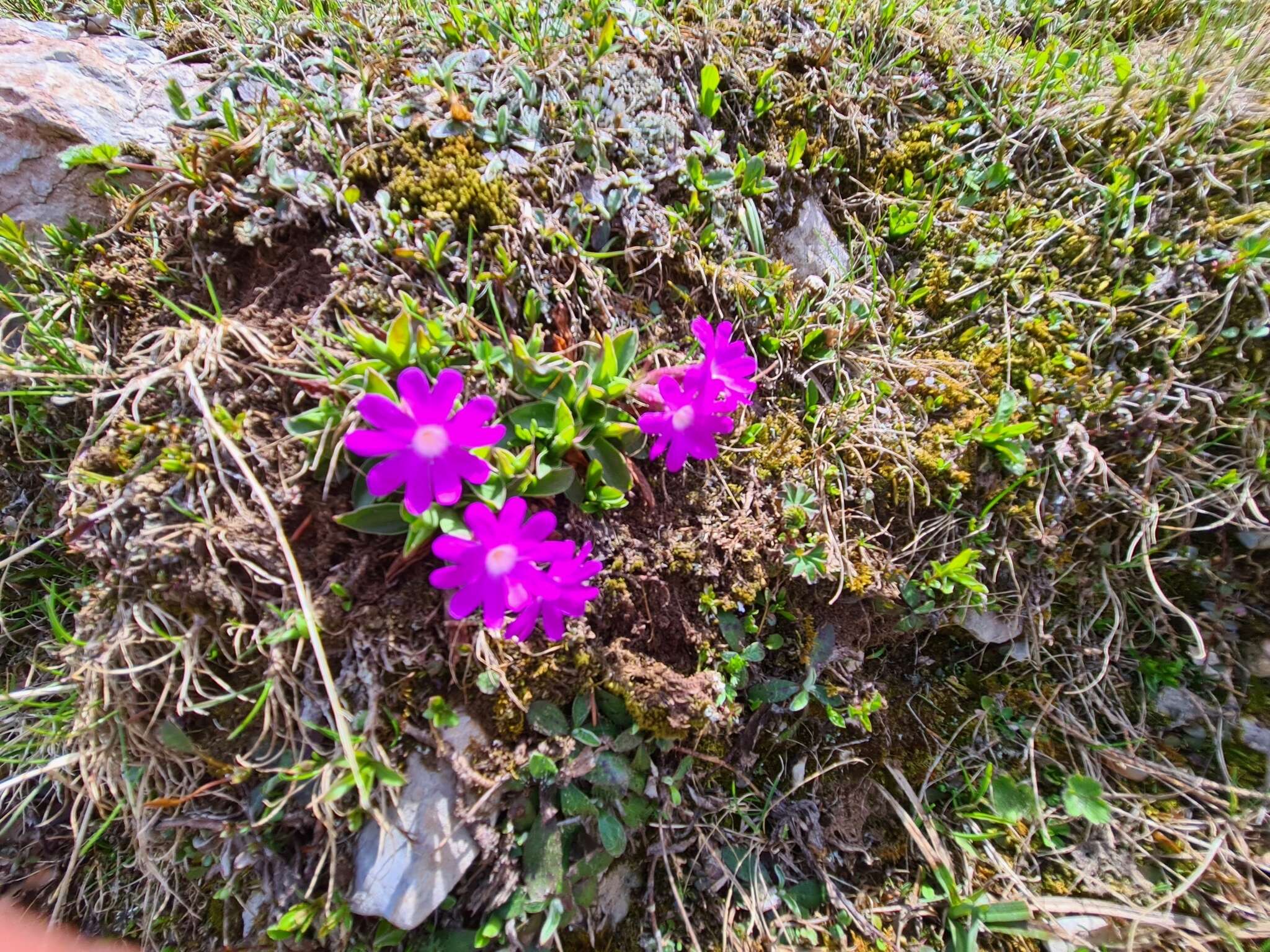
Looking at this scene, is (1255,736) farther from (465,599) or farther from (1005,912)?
(465,599)

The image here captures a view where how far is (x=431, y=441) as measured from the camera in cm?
162

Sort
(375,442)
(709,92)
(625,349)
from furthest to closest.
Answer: (709,92) → (625,349) → (375,442)

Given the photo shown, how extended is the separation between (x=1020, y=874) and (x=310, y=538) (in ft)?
7.67

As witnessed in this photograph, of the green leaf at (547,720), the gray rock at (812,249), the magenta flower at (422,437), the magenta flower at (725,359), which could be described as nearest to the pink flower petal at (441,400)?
the magenta flower at (422,437)

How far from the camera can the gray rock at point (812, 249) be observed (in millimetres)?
2426

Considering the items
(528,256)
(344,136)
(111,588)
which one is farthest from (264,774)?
(344,136)

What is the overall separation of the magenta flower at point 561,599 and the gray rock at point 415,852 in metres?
0.42

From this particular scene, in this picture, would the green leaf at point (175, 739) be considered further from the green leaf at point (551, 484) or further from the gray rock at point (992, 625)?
the gray rock at point (992, 625)

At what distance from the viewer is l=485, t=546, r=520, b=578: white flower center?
1.64 metres

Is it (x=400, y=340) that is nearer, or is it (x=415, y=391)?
(x=415, y=391)

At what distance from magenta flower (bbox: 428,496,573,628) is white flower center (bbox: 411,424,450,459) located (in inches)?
6.1

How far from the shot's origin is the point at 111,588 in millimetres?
1853

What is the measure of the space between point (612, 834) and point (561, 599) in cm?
73

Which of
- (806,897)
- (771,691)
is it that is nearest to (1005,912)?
(806,897)
